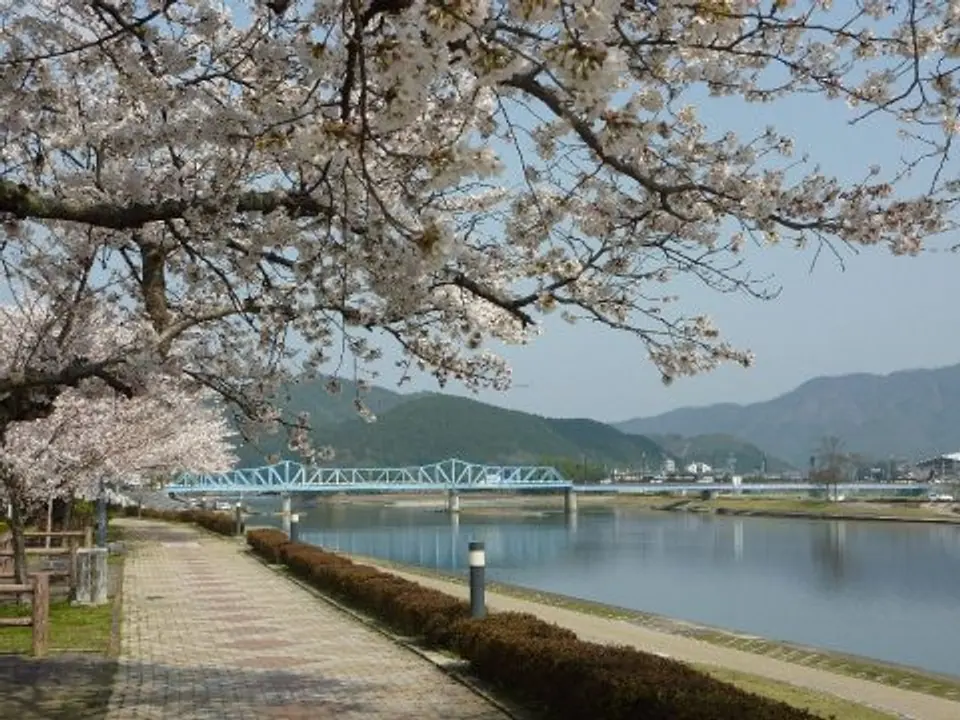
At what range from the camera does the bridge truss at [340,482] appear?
97375 millimetres

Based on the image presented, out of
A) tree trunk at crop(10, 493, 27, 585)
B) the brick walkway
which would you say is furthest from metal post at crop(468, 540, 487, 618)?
tree trunk at crop(10, 493, 27, 585)

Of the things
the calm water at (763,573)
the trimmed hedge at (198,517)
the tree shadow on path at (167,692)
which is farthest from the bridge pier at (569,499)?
the tree shadow on path at (167,692)

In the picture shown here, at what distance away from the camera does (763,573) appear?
41.1 metres

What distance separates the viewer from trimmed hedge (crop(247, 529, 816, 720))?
686 cm

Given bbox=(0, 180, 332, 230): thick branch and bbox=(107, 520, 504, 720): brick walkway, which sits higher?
bbox=(0, 180, 332, 230): thick branch

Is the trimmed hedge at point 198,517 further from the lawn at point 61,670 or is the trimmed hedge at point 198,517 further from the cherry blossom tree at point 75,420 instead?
the lawn at point 61,670

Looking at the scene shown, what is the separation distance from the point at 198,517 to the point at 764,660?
140ft

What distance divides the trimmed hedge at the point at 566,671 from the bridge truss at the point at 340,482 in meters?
72.7

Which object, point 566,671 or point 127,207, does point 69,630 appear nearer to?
point 566,671

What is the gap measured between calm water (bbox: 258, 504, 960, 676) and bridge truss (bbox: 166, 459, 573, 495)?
21245 millimetres

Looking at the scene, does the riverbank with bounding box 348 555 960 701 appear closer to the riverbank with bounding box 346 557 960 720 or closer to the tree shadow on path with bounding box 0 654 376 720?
the riverbank with bounding box 346 557 960 720

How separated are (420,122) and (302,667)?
23.9ft

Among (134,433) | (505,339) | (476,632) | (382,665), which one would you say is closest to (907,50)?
(505,339)

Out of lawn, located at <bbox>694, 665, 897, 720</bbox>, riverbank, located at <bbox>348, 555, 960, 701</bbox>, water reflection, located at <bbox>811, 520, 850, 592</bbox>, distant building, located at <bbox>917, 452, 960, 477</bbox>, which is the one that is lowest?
water reflection, located at <bbox>811, 520, 850, 592</bbox>
